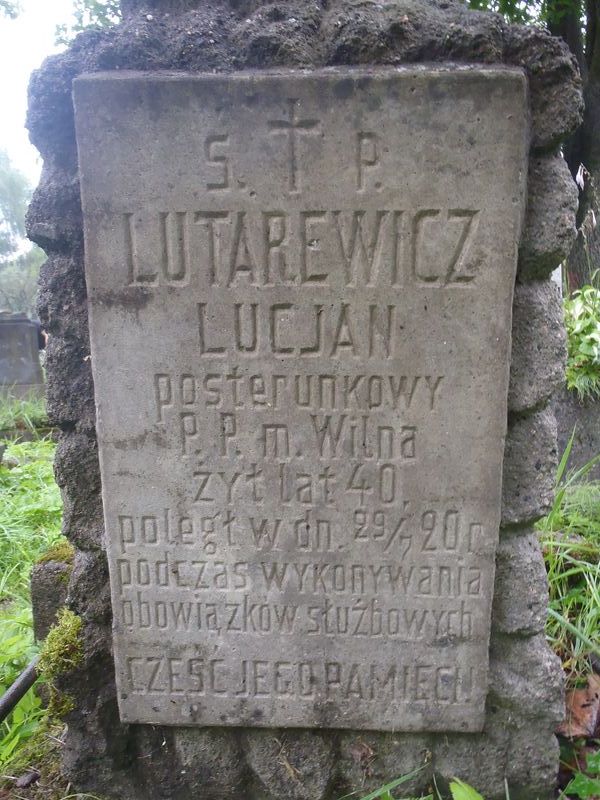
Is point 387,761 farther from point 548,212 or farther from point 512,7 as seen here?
point 512,7

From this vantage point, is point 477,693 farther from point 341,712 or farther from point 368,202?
point 368,202

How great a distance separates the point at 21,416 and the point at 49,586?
579 cm

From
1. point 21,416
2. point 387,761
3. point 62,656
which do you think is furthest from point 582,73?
point 62,656

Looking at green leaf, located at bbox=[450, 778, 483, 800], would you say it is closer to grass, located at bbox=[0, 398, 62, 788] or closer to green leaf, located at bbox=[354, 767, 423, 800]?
green leaf, located at bbox=[354, 767, 423, 800]

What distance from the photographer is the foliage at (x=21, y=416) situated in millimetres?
7133

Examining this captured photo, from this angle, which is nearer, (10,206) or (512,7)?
(512,7)

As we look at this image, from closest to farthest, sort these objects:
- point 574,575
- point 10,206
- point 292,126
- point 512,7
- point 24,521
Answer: point 292,126 → point 574,575 → point 24,521 → point 512,7 → point 10,206

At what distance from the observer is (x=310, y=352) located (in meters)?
1.58

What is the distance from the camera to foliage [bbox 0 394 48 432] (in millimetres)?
7133

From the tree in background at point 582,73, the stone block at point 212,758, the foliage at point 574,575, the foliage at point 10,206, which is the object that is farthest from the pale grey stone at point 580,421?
the foliage at point 10,206

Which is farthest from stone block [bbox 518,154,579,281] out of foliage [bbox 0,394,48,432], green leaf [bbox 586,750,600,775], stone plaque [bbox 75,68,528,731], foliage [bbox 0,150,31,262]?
foliage [bbox 0,150,31,262]

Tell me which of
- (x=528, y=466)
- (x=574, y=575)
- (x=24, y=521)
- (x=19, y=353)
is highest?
(x=528, y=466)

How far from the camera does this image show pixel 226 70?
1.51m

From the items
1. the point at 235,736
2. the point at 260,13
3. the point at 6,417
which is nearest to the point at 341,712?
the point at 235,736
